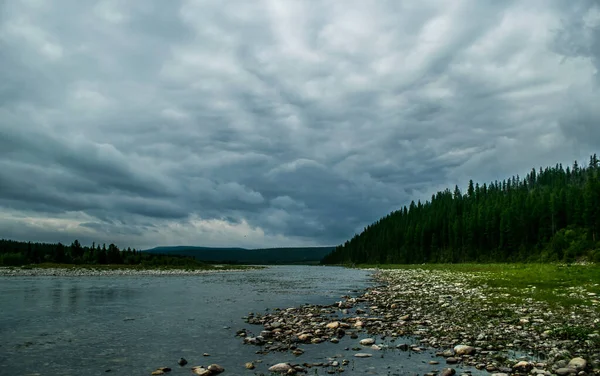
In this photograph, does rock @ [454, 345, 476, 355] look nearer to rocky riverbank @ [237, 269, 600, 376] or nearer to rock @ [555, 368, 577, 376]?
rocky riverbank @ [237, 269, 600, 376]

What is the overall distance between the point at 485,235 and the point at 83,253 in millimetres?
170125

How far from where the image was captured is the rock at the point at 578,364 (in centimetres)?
1028

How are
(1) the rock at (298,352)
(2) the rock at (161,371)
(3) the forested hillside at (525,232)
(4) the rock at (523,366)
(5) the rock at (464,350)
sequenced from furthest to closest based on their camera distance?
(3) the forested hillside at (525,232) < (1) the rock at (298,352) < (5) the rock at (464,350) < (2) the rock at (161,371) < (4) the rock at (523,366)

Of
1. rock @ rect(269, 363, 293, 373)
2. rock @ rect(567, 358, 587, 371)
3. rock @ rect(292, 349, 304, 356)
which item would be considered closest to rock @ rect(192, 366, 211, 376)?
rock @ rect(269, 363, 293, 373)

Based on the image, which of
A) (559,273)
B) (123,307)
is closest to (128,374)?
(123,307)

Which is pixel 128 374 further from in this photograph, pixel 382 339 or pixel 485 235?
pixel 485 235

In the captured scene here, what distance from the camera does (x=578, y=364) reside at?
10414mm

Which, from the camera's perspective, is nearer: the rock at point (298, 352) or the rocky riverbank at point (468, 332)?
the rocky riverbank at point (468, 332)

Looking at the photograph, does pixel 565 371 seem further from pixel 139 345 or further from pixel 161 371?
pixel 139 345

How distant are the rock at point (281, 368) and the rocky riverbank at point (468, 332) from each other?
0.25 metres

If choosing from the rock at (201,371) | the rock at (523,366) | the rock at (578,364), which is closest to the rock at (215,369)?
the rock at (201,371)

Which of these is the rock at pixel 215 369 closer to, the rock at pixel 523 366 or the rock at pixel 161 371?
the rock at pixel 161 371

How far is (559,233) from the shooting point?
11094 centimetres

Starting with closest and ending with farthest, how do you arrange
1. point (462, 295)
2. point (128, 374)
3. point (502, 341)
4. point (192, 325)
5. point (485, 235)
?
point (128, 374)
point (502, 341)
point (192, 325)
point (462, 295)
point (485, 235)
